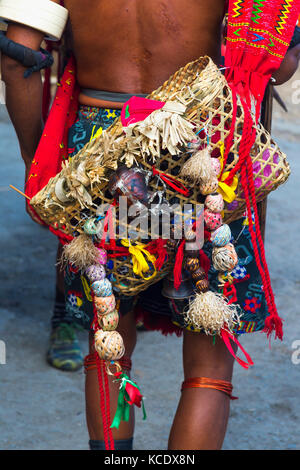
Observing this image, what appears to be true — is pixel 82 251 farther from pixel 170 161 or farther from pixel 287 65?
pixel 287 65

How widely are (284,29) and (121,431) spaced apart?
1146 mm

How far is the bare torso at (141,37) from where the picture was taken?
67.8 inches

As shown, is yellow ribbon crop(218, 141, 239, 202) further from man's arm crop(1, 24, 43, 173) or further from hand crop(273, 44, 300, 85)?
man's arm crop(1, 24, 43, 173)

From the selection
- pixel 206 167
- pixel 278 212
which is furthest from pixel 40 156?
pixel 278 212

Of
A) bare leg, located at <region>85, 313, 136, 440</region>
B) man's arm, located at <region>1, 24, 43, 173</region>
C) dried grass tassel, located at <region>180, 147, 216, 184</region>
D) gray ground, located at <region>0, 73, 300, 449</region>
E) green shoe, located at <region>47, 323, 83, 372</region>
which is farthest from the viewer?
green shoe, located at <region>47, 323, 83, 372</region>

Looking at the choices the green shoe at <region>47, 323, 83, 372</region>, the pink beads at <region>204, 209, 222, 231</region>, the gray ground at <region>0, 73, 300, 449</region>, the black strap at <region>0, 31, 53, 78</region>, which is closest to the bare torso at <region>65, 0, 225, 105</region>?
the black strap at <region>0, 31, 53, 78</region>

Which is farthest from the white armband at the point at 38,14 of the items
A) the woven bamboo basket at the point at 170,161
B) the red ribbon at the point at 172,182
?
the red ribbon at the point at 172,182

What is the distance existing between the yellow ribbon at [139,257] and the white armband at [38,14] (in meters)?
0.59

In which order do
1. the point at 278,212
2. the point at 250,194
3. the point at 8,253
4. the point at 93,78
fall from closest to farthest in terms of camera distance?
1. the point at 250,194
2. the point at 93,78
3. the point at 8,253
4. the point at 278,212

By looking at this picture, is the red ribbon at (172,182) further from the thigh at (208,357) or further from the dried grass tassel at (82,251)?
the thigh at (208,357)

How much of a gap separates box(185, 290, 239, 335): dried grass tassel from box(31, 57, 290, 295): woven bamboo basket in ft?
0.45

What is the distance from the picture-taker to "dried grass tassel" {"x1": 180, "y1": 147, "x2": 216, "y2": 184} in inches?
62.2
